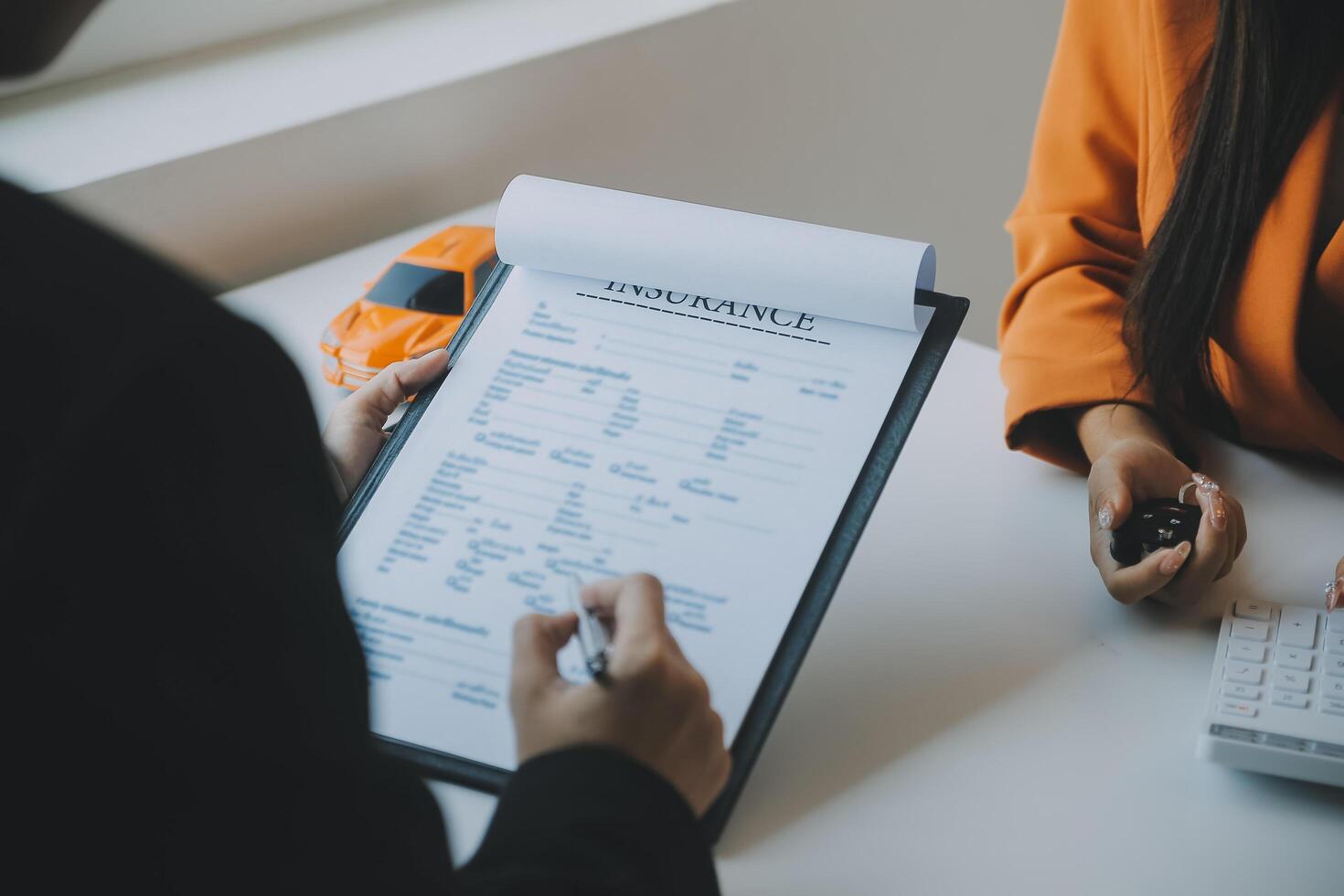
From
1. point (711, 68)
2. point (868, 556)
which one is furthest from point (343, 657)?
point (711, 68)

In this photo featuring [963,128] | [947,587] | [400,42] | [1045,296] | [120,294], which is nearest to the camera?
[120,294]

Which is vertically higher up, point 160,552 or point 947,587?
point 947,587

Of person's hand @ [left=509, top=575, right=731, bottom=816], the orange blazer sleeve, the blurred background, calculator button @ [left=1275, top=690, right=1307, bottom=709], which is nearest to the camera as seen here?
person's hand @ [left=509, top=575, right=731, bottom=816]

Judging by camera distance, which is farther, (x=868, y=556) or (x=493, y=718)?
(x=868, y=556)

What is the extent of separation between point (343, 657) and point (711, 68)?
1075 mm

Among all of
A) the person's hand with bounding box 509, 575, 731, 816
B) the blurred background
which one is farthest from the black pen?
the blurred background

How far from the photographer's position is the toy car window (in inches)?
34.4

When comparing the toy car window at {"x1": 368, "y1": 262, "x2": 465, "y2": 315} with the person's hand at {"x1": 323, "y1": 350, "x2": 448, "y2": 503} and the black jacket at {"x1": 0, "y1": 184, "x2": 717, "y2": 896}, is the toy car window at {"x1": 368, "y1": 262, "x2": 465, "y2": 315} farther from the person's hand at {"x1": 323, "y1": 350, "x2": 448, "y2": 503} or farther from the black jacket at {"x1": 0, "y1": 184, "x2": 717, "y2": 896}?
the black jacket at {"x1": 0, "y1": 184, "x2": 717, "y2": 896}

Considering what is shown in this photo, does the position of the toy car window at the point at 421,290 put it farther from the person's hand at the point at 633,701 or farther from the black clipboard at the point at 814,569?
the person's hand at the point at 633,701

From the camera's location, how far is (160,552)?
1.05 ft

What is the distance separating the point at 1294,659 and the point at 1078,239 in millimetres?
376

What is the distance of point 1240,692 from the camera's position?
1.89ft

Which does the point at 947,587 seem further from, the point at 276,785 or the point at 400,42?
the point at 400,42

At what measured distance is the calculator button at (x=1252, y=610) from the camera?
0.63 meters
